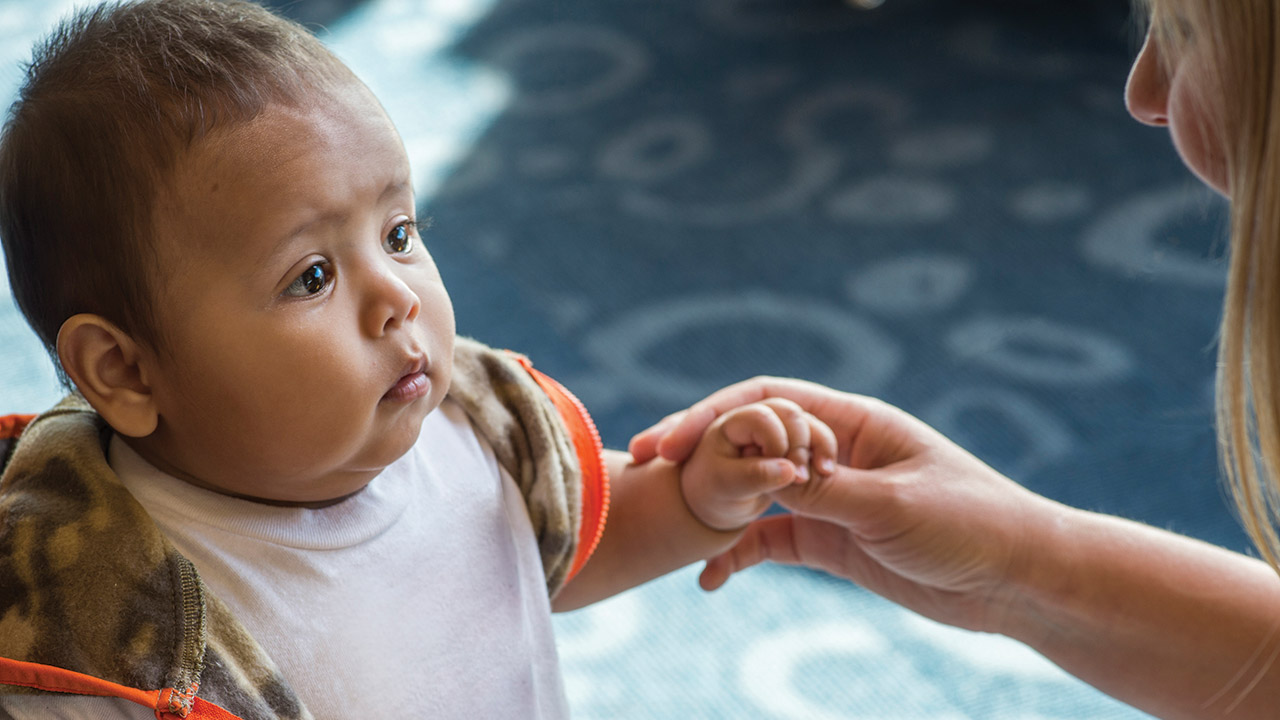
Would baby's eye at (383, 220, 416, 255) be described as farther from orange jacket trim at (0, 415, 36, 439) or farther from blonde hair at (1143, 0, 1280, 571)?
blonde hair at (1143, 0, 1280, 571)

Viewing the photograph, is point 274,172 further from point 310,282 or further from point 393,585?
point 393,585

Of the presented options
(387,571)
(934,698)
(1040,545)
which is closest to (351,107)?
(387,571)

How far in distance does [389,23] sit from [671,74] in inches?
25.4

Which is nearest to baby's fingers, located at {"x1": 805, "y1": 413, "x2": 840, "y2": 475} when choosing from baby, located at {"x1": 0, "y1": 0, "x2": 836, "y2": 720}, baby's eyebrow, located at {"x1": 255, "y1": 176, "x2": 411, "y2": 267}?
baby, located at {"x1": 0, "y1": 0, "x2": 836, "y2": 720}

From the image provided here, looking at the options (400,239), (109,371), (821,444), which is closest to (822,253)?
(821,444)

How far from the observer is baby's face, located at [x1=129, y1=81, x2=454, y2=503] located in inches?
21.7

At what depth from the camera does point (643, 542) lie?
80 centimetres

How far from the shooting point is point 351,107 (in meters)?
0.59

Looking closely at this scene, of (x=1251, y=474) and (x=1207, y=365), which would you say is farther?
(x=1207, y=365)

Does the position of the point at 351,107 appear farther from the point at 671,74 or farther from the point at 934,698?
the point at 671,74

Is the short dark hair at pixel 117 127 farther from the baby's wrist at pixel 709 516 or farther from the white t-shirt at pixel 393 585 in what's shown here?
the baby's wrist at pixel 709 516

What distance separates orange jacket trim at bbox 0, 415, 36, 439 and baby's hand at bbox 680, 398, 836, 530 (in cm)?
41

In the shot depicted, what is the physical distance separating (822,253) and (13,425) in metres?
1.16

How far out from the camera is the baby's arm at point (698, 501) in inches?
30.6
